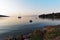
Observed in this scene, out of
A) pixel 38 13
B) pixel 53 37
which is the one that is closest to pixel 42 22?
pixel 38 13

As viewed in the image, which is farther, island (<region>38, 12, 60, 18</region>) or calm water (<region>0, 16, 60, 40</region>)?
island (<region>38, 12, 60, 18</region>)

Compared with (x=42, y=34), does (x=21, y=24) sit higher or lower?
higher

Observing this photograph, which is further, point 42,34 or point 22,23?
point 22,23

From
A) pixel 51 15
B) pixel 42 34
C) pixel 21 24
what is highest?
pixel 51 15

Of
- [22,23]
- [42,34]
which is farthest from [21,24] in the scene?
[42,34]

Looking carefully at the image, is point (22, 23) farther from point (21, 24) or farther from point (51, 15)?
point (51, 15)

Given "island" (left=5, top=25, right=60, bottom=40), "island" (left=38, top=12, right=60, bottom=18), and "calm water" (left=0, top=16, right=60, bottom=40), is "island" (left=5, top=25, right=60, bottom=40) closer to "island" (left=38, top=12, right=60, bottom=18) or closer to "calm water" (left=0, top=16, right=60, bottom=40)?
"calm water" (left=0, top=16, right=60, bottom=40)

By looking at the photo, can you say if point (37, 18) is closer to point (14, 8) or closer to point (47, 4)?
point (47, 4)

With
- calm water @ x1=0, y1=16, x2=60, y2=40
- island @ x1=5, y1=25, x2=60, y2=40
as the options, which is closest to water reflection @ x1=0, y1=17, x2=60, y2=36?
calm water @ x1=0, y1=16, x2=60, y2=40

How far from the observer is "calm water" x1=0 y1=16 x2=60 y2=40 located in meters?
2.13

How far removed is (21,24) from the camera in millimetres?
2293

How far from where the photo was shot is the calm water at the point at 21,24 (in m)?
2.13

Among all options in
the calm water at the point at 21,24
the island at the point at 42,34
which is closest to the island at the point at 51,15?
the calm water at the point at 21,24

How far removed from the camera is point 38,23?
2.20 meters
